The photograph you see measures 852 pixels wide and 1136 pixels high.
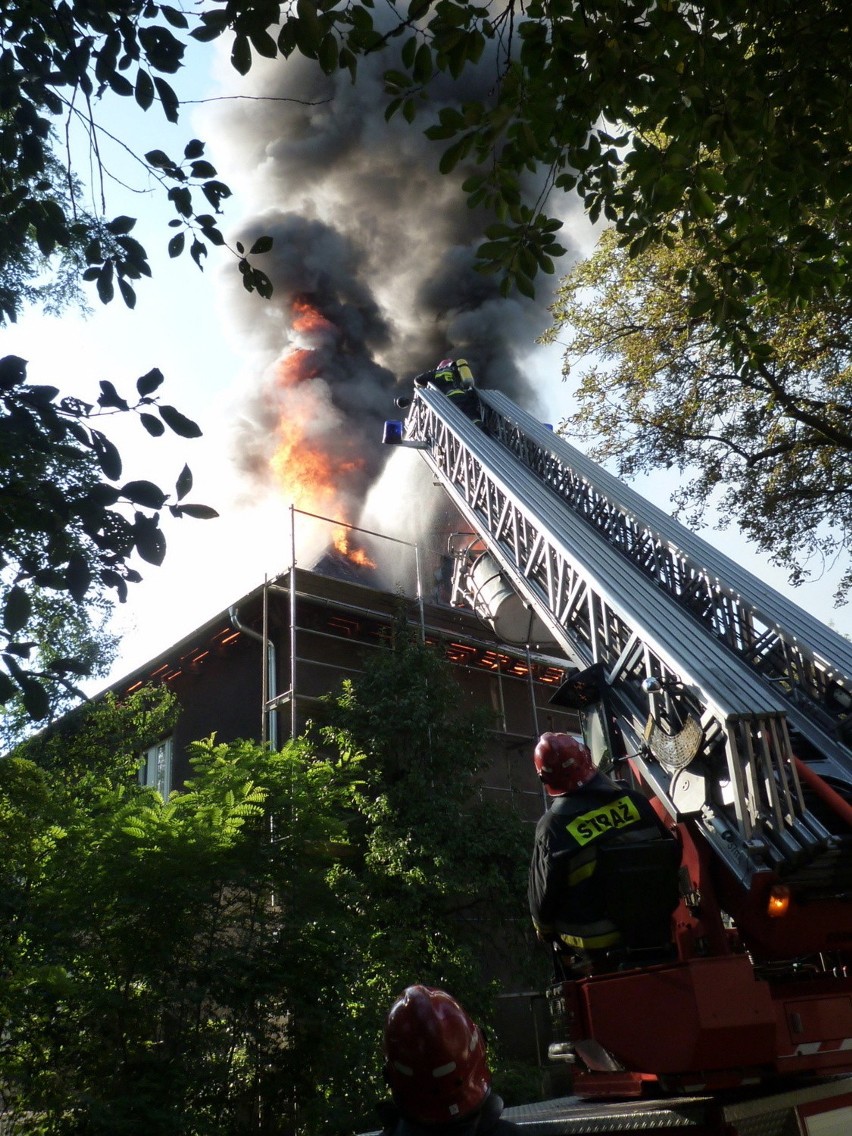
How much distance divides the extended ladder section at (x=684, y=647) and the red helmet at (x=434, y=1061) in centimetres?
204

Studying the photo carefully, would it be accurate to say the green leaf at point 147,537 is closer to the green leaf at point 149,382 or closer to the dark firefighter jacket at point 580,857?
the green leaf at point 149,382

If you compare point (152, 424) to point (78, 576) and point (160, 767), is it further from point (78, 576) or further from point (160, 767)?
point (160, 767)

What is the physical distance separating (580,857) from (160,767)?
432 inches

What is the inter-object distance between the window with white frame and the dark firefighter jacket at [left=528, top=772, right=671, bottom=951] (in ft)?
33.8

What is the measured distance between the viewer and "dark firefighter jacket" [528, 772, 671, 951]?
413 centimetres

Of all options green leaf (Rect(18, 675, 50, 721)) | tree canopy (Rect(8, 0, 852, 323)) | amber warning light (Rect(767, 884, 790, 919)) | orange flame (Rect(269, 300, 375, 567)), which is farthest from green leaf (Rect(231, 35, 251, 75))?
orange flame (Rect(269, 300, 375, 567))

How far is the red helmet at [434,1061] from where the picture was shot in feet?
8.31

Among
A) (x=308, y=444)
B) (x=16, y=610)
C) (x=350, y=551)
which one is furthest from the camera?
(x=308, y=444)

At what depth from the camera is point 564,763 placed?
450cm

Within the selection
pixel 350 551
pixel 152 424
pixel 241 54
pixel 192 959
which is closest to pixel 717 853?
pixel 152 424

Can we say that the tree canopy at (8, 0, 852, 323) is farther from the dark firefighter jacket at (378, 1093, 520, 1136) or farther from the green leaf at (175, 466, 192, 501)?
the dark firefighter jacket at (378, 1093, 520, 1136)

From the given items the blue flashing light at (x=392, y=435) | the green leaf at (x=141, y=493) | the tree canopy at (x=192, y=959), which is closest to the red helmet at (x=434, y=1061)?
the green leaf at (x=141, y=493)

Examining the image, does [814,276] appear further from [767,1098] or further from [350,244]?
[350,244]

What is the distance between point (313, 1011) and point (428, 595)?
9087 millimetres
